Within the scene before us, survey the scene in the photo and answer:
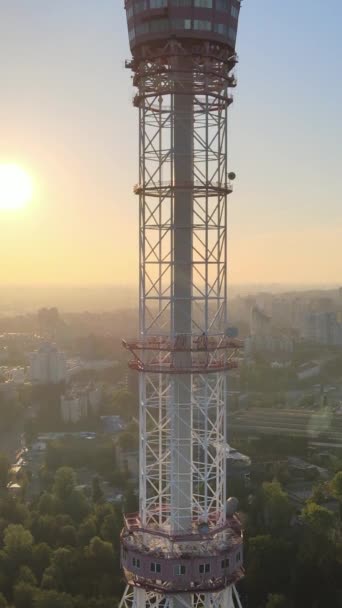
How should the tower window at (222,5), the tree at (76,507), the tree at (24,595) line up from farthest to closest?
the tree at (76,507)
the tree at (24,595)
the tower window at (222,5)

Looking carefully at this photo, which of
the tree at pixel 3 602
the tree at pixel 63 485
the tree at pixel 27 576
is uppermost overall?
the tree at pixel 63 485

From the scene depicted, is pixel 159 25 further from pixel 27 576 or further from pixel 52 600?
pixel 27 576

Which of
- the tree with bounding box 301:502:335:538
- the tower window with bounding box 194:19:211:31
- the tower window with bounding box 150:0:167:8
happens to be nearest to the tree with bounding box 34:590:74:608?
the tree with bounding box 301:502:335:538

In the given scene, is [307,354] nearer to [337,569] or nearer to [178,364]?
[337,569]

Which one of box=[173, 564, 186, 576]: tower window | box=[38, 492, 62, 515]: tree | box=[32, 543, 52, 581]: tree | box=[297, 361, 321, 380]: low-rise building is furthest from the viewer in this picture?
box=[297, 361, 321, 380]: low-rise building

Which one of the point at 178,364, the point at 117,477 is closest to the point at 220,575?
the point at 178,364

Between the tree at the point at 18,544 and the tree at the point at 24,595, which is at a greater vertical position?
the tree at the point at 18,544

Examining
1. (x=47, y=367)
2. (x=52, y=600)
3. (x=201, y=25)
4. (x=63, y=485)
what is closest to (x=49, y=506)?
(x=63, y=485)

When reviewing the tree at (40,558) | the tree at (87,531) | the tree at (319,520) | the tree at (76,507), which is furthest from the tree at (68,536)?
the tree at (319,520)

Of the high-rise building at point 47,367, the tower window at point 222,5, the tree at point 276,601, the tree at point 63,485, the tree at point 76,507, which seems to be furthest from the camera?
the high-rise building at point 47,367

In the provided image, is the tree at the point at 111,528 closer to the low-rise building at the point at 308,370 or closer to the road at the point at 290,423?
the road at the point at 290,423

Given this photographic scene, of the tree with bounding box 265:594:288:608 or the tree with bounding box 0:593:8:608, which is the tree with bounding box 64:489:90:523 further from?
the tree with bounding box 265:594:288:608
